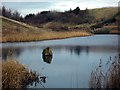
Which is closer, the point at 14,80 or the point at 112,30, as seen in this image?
the point at 14,80

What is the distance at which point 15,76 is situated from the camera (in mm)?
5172

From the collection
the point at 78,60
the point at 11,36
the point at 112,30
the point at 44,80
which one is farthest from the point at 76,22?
the point at 44,80

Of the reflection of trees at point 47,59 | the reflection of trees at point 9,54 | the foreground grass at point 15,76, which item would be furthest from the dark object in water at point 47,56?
the foreground grass at point 15,76

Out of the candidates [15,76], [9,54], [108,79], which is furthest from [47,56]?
[108,79]

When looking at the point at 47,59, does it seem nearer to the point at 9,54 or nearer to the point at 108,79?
the point at 9,54

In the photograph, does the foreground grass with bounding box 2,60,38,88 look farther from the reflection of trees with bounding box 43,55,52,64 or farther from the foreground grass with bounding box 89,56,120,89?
the reflection of trees with bounding box 43,55,52,64

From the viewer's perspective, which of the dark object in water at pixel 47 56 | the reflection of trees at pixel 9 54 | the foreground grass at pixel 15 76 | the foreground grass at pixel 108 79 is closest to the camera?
the foreground grass at pixel 108 79

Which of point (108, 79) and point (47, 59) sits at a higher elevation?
point (47, 59)

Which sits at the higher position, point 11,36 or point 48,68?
point 11,36

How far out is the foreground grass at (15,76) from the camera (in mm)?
5082

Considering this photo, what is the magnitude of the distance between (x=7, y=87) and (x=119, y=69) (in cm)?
174

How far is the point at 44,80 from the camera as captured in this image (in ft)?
19.4

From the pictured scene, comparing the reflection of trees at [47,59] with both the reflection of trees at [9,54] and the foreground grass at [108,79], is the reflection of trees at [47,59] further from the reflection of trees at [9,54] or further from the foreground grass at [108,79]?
the foreground grass at [108,79]

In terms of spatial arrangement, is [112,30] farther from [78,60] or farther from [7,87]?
[7,87]
